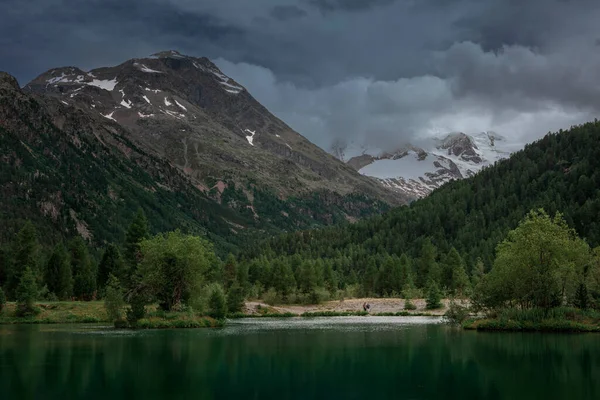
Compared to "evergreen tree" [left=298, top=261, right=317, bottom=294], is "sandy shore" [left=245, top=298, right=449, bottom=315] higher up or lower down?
lower down

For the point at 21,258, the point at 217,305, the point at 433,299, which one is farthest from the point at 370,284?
the point at 21,258

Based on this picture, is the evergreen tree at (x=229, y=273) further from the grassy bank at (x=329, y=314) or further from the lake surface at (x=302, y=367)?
the lake surface at (x=302, y=367)

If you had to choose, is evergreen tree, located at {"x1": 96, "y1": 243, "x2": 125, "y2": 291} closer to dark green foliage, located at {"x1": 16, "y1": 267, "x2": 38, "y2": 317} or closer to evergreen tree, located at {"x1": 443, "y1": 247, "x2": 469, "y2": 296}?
dark green foliage, located at {"x1": 16, "y1": 267, "x2": 38, "y2": 317}

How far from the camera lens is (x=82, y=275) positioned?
128875 millimetres

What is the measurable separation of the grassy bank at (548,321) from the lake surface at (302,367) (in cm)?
372

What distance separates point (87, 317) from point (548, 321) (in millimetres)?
66474

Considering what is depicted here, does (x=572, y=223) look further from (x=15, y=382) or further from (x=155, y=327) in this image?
(x=15, y=382)

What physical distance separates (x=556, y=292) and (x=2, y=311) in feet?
256

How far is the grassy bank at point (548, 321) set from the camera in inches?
2621

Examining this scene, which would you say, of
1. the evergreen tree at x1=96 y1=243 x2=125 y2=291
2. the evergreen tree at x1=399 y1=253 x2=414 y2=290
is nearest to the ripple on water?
the evergreen tree at x1=96 y1=243 x2=125 y2=291

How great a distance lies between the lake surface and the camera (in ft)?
109

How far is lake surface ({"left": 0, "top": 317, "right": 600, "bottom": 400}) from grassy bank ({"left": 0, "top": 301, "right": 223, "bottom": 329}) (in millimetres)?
15573

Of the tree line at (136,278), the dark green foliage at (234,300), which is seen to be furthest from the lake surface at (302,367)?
the dark green foliage at (234,300)

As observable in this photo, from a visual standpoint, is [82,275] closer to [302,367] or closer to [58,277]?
[58,277]
